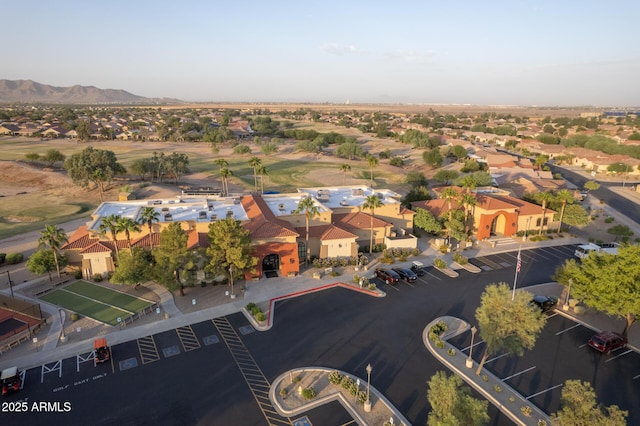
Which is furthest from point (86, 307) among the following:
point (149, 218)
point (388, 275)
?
point (388, 275)

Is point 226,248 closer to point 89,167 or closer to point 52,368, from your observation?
point 52,368

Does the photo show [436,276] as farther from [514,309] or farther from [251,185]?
[251,185]

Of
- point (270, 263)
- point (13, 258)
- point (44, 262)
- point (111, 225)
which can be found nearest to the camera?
point (111, 225)

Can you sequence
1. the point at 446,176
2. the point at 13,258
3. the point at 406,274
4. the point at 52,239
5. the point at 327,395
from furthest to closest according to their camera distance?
the point at 446,176
the point at 13,258
the point at 406,274
the point at 52,239
the point at 327,395

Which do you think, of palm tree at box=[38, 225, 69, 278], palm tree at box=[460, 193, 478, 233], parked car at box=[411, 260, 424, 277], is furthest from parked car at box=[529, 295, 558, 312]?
palm tree at box=[38, 225, 69, 278]

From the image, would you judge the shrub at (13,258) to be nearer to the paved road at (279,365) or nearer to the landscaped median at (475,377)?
the paved road at (279,365)

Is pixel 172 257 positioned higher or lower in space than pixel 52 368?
higher

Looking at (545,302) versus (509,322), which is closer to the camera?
(509,322)

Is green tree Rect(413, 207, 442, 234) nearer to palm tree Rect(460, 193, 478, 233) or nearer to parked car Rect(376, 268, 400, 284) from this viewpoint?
palm tree Rect(460, 193, 478, 233)
